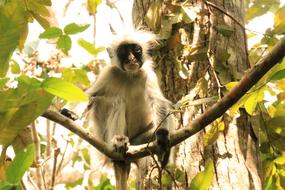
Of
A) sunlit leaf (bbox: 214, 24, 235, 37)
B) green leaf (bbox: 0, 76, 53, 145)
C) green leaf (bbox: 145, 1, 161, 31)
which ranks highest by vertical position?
green leaf (bbox: 145, 1, 161, 31)

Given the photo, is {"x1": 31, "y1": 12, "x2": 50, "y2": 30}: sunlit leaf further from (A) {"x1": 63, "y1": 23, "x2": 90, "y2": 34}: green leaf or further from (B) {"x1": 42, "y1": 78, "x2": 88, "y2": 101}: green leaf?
(B) {"x1": 42, "y1": 78, "x2": 88, "y2": 101}: green leaf

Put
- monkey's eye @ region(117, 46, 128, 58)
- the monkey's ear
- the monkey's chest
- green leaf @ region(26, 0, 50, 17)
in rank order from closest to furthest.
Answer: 1. green leaf @ region(26, 0, 50, 17)
2. the monkey's chest
3. monkey's eye @ region(117, 46, 128, 58)
4. the monkey's ear

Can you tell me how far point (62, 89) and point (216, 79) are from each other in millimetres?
1828

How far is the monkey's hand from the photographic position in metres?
2.92

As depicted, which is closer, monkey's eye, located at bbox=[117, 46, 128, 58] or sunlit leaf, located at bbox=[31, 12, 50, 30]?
sunlit leaf, located at bbox=[31, 12, 50, 30]

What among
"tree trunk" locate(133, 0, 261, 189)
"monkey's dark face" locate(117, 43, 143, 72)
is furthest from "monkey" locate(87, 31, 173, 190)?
"tree trunk" locate(133, 0, 261, 189)

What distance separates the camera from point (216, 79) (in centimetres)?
322

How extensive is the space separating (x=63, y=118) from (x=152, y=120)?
2090 mm

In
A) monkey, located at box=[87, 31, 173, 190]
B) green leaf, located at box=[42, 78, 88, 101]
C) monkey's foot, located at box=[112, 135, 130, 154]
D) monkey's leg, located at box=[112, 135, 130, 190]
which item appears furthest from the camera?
monkey, located at box=[87, 31, 173, 190]

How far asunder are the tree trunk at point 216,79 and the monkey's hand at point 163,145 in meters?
0.21

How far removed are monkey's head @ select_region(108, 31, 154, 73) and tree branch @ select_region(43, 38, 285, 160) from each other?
63.6 inches

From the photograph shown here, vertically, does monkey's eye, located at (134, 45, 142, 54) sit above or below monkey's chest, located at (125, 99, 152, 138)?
above

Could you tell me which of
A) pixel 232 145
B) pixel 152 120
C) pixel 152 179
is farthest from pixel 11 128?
pixel 152 120

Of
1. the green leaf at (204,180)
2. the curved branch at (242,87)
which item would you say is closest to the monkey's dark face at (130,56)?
the curved branch at (242,87)
